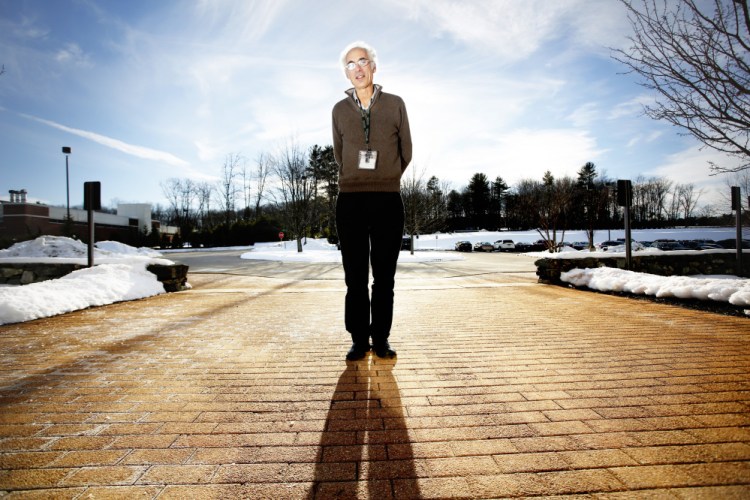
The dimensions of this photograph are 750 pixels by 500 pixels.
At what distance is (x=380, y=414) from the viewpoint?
1612 mm

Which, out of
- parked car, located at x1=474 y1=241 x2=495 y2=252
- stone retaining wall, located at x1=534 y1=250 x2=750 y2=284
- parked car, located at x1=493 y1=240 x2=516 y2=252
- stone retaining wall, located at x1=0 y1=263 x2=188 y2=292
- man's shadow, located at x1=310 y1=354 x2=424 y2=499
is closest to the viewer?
man's shadow, located at x1=310 y1=354 x2=424 y2=499

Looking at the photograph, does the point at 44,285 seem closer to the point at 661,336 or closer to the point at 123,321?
the point at 123,321

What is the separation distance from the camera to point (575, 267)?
7.21m

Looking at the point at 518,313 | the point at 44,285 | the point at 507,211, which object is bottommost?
A: the point at 518,313

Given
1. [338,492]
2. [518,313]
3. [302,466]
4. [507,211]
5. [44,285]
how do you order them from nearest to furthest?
[338,492], [302,466], [518,313], [44,285], [507,211]

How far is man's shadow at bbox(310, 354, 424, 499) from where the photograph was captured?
1.10 m

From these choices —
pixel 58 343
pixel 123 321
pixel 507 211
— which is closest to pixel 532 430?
pixel 58 343

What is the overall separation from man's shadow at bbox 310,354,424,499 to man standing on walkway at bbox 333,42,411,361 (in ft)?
1.87

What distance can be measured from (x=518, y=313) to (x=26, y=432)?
399cm

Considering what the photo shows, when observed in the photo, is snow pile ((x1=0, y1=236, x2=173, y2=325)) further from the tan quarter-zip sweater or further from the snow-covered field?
the tan quarter-zip sweater

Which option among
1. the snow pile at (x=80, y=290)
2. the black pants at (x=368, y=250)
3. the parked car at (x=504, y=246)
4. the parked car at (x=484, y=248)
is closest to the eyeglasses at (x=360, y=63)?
the black pants at (x=368, y=250)

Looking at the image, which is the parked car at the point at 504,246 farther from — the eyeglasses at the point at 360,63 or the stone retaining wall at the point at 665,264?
the eyeglasses at the point at 360,63

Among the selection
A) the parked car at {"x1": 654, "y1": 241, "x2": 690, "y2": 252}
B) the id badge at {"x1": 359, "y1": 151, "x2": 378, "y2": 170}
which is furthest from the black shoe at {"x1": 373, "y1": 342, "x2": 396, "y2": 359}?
the parked car at {"x1": 654, "y1": 241, "x2": 690, "y2": 252}

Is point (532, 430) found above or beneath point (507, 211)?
beneath
